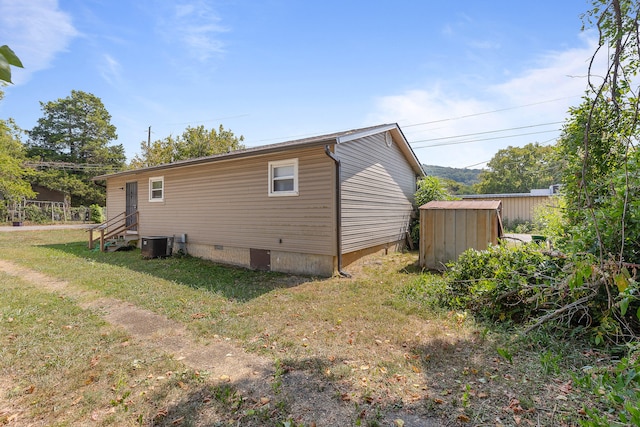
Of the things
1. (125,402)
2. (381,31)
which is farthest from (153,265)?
(381,31)

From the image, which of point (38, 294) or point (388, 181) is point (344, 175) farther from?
point (38, 294)

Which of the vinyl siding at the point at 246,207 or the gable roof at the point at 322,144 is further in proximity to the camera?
the vinyl siding at the point at 246,207

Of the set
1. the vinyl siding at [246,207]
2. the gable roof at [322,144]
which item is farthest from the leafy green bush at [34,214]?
the vinyl siding at [246,207]

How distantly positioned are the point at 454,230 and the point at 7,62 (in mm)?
7822

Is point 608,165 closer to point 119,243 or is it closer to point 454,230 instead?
point 454,230

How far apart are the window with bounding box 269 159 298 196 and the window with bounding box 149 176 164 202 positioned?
5.45 metres

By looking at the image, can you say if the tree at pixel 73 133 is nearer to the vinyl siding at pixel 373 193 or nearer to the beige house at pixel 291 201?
the beige house at pixel 291 201

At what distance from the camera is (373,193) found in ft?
29.8

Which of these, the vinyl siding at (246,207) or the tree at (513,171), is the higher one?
the tree at (513,171)

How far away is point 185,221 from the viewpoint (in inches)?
405

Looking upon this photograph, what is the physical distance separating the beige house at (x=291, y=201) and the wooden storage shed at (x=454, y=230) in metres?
1.73

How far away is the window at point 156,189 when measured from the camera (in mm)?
11112

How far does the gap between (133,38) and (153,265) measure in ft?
19.2

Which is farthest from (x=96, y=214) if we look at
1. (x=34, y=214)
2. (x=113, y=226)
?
(x=113, y=226)
